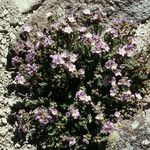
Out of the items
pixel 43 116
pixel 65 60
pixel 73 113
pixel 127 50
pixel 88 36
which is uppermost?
pixel 88 36

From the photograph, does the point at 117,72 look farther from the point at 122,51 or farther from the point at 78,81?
the point at 78,81

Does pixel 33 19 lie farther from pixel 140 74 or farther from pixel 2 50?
pixel 140 74

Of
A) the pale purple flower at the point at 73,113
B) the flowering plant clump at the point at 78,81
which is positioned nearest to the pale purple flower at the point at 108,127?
the flowering plant clump at the point at 78,81

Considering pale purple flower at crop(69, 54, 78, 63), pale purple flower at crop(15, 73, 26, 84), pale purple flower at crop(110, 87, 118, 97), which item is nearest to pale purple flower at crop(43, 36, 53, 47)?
pale purple flower at crop(69, 54, 78, 63)

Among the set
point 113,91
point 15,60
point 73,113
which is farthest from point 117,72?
point 15,60

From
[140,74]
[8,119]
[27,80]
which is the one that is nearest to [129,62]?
[140,74]

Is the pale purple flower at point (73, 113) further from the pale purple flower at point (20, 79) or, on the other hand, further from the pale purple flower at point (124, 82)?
the pale purple flower at point (20, 79)

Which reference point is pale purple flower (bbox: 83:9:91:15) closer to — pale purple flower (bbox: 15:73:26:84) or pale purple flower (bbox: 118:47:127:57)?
pale purple flower (bbox: 118:47:127:57)

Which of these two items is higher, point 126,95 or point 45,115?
point 126,95

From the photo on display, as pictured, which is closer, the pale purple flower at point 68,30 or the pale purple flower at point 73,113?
the pale purple flower at point 73,113
